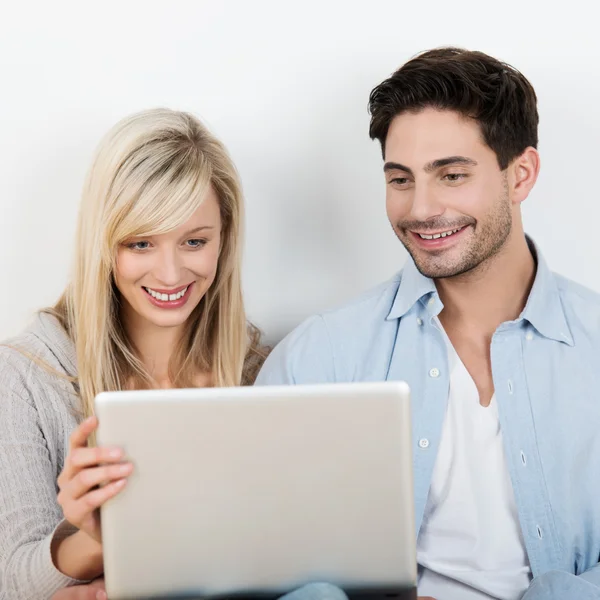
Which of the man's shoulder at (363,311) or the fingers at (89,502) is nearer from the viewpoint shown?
the fingers at (89,502)

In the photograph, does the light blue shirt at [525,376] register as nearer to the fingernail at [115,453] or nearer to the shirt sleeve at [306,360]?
the shirt sleeve at [306,360]

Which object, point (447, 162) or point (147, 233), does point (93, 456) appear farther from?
point (447, 162)

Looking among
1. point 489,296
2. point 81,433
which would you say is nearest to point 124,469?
point 81,433

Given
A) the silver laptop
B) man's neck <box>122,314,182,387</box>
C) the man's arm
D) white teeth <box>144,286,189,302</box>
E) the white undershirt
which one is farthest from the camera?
man's neck <box>122,314,182,387</box>

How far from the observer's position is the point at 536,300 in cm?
196

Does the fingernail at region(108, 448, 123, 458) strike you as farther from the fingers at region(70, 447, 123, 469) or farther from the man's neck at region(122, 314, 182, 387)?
the man's neck at region(122, 314, 182, 387)

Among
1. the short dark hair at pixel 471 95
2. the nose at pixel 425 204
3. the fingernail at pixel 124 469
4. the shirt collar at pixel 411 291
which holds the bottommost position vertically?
Result: the fingernail at pixel 124 469

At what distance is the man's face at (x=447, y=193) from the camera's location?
1.86m

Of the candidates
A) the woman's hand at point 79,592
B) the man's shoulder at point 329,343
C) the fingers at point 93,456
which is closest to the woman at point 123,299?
the woman's hand at point 79,592

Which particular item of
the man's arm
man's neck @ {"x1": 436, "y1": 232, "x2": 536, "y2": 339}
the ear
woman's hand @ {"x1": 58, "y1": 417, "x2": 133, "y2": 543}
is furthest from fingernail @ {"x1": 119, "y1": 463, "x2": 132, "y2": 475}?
the ear

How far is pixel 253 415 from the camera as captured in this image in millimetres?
1281

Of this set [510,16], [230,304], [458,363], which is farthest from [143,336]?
[510,16]

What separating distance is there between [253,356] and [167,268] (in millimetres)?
404

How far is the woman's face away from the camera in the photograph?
2021 millimetres
